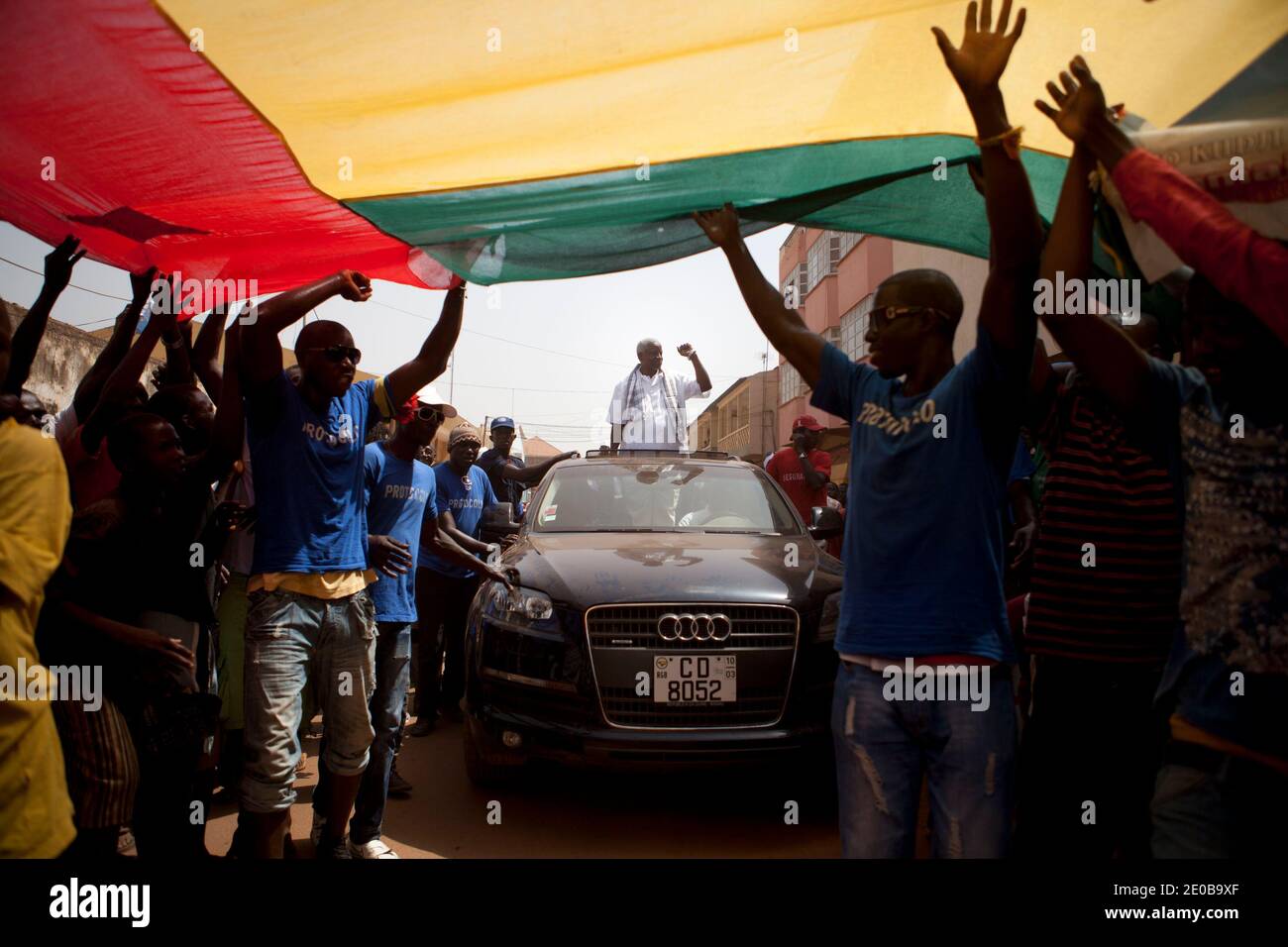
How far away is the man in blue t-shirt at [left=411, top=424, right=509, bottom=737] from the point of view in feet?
20.6

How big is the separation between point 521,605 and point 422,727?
8.01 feet

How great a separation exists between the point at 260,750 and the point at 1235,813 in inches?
117

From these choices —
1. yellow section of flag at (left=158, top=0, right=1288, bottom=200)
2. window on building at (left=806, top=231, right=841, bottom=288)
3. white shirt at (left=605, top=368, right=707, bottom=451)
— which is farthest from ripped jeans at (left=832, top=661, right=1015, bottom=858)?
window on building at (left=806, top=231, right=841, bottom=288)

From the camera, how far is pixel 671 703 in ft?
13.8

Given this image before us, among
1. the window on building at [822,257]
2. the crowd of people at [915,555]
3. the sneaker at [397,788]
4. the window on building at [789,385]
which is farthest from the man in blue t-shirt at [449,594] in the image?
the window on building at [789,385]

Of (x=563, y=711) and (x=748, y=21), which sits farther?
(x=563, y=711)

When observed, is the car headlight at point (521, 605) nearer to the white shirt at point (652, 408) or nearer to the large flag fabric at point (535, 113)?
the large flag fabric at point (535, 113)

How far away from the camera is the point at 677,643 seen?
4270 mm

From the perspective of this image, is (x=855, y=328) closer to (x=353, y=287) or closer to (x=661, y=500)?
(x=661, y=500)

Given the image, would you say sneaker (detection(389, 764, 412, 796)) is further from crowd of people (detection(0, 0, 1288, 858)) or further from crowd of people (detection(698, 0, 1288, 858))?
crowd of people (detection(698, 0, 1288, 858))

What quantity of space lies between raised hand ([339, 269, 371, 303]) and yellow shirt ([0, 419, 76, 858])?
1.53 metres

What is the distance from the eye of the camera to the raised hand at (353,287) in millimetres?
3266
